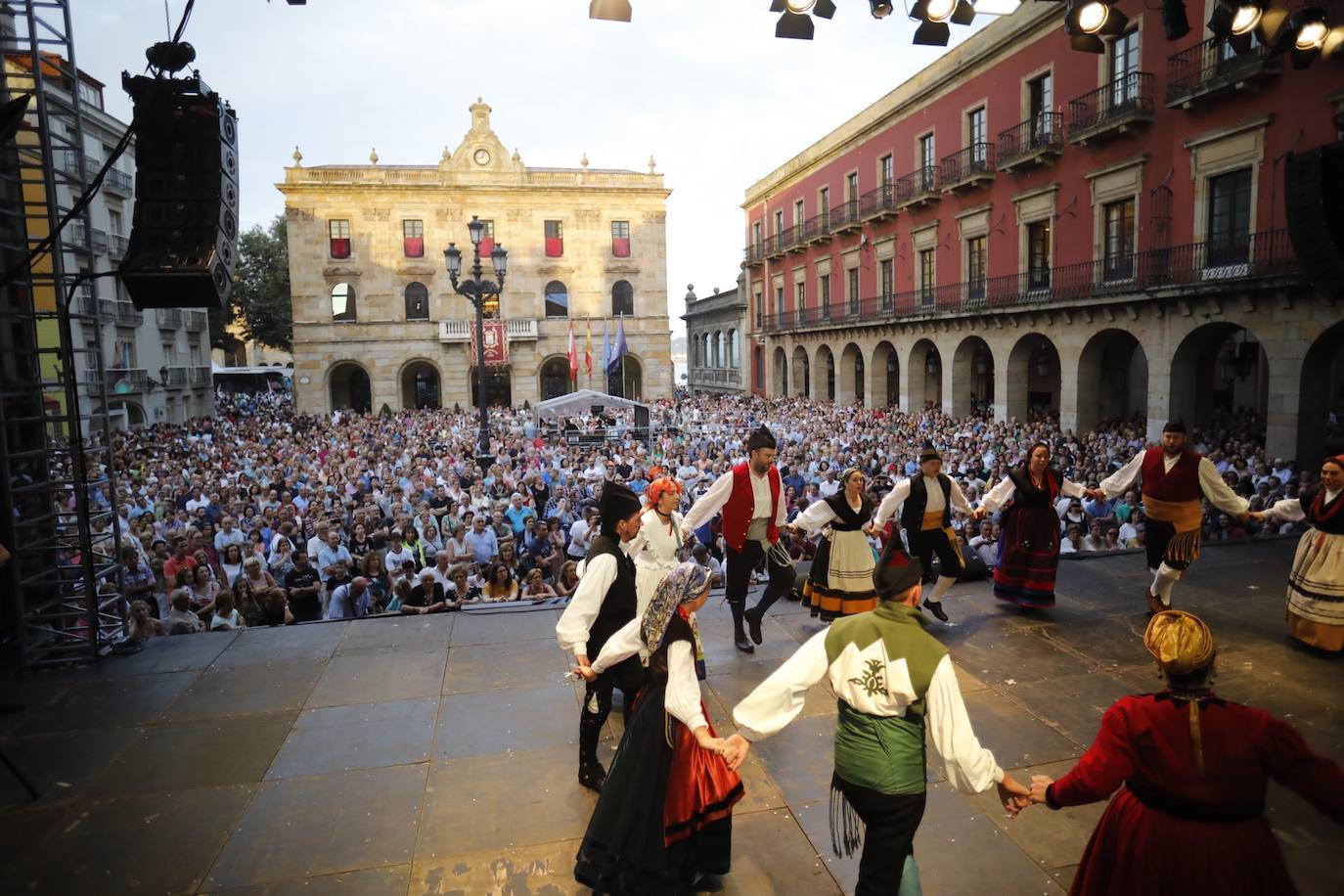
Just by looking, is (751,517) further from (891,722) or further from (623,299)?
(623,299)

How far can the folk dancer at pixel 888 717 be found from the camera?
2.74 metres

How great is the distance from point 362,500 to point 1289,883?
12456 mm

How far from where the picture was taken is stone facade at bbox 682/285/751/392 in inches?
1716

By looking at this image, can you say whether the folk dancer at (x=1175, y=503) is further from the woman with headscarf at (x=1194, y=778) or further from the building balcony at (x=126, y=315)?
the building balcony at (x=126, y=315)

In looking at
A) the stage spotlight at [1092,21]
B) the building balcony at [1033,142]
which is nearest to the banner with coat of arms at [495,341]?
the building balcony at [1033,142]

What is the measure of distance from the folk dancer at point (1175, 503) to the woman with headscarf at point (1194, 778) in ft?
15.0

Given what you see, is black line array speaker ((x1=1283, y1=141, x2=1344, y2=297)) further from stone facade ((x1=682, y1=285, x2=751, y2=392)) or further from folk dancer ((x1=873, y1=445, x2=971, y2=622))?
stone facade ((x1=682, y1=285, x2=751, y2=392))

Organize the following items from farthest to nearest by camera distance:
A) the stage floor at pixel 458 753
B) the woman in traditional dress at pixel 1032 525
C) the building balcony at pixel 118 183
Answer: the building balcony at pixel 118 183, the woman in traditional dress at pixel 1032 525, the stage floor at pixel 458 753

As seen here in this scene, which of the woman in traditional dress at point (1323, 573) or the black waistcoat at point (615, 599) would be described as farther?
the woman in traditional dress at point (1323, 573)

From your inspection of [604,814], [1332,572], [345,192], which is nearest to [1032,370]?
[1332,572]

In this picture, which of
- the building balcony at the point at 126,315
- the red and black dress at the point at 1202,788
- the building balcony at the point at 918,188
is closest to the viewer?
the red and black dress at the point at 1202,788

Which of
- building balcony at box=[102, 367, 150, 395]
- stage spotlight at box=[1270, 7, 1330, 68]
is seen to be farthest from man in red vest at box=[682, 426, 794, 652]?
building balcony at box=[102, 367, 150, 395]

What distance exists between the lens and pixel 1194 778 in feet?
7.44

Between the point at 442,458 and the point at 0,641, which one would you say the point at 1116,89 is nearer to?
the point at 442,458
